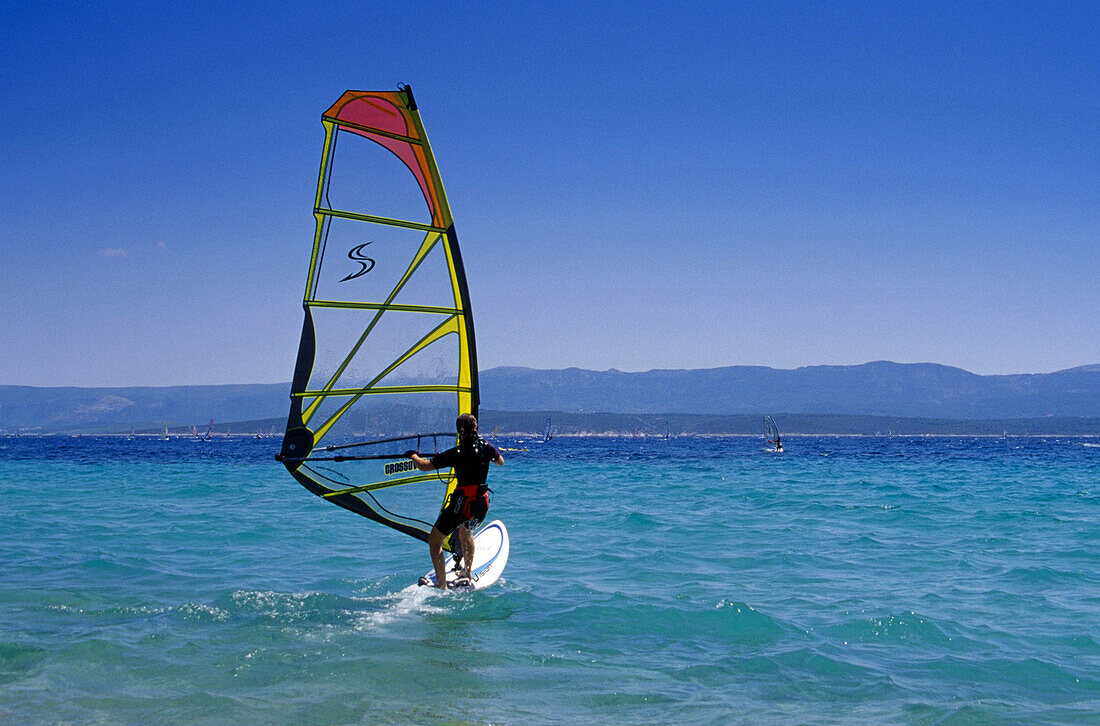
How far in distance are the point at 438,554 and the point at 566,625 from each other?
1523 millimetres

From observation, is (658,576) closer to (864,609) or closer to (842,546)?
(864,609)

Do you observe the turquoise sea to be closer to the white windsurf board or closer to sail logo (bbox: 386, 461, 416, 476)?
the white windsurf board

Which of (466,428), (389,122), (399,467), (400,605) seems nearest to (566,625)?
(400,605)

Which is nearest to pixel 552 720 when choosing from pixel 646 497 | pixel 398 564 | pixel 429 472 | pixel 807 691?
pixel 807 691

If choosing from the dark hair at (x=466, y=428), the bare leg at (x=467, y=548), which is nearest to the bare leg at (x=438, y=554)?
the bare leg at (x=467, y=548)

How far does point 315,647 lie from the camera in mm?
6508

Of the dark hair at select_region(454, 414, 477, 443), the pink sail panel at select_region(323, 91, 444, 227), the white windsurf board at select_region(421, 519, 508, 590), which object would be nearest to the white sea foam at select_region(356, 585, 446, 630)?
the white windsurf board at select_region(421, 519, 508, 590)

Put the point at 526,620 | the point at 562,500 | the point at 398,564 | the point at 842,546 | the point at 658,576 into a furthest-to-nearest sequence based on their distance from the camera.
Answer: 1. the point at 562,500
2. the point at 842,546
3. the point at 398,564
4. the point at 658,576
5. the point at 526,620

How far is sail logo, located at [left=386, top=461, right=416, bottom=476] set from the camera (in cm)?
821

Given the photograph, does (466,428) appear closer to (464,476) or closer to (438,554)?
(464,476)

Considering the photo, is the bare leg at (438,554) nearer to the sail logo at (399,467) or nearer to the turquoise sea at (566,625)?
the turquoise sea at (566,625)

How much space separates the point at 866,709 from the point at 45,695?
5.07m

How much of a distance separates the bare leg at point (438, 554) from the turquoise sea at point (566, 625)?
0.47 feet

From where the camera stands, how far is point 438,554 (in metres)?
8.14
